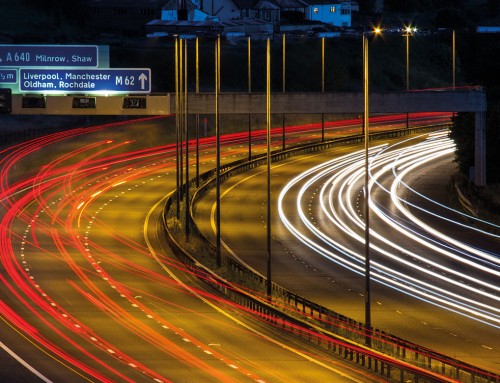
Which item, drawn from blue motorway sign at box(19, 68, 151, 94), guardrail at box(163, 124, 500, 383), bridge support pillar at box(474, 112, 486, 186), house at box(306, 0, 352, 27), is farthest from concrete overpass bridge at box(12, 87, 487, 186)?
house at box(306, 0, 352, 27)

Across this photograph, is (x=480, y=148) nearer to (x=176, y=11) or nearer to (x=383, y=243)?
(x=383, y=243)

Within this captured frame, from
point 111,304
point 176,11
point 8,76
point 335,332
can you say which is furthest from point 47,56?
point 176,11

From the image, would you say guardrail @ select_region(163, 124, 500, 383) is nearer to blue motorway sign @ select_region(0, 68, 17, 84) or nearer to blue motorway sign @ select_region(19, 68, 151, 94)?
blue motorway sign @ select_region(19, 68, 151, 94)

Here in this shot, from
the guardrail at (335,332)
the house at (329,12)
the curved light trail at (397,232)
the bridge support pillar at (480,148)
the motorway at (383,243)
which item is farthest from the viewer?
the house at (329,12)

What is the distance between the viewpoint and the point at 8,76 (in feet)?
251

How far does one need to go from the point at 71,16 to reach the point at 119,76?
11051 centimetres

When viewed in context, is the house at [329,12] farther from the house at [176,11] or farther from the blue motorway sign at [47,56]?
the blue motorway sign at [47,56]

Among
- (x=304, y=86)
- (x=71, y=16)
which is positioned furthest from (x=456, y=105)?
(x=71, y=16)

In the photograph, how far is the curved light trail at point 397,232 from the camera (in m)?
50.7

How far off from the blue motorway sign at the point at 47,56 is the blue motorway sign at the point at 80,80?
404 mm

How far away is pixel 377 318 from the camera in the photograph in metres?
44.3

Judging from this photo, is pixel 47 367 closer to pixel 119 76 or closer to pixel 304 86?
pixel 119 76

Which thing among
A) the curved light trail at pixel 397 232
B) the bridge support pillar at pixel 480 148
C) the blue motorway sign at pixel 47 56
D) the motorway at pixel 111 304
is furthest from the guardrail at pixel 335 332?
the bridge support pillar at pixel 480 148

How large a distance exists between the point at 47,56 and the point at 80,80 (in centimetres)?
227
